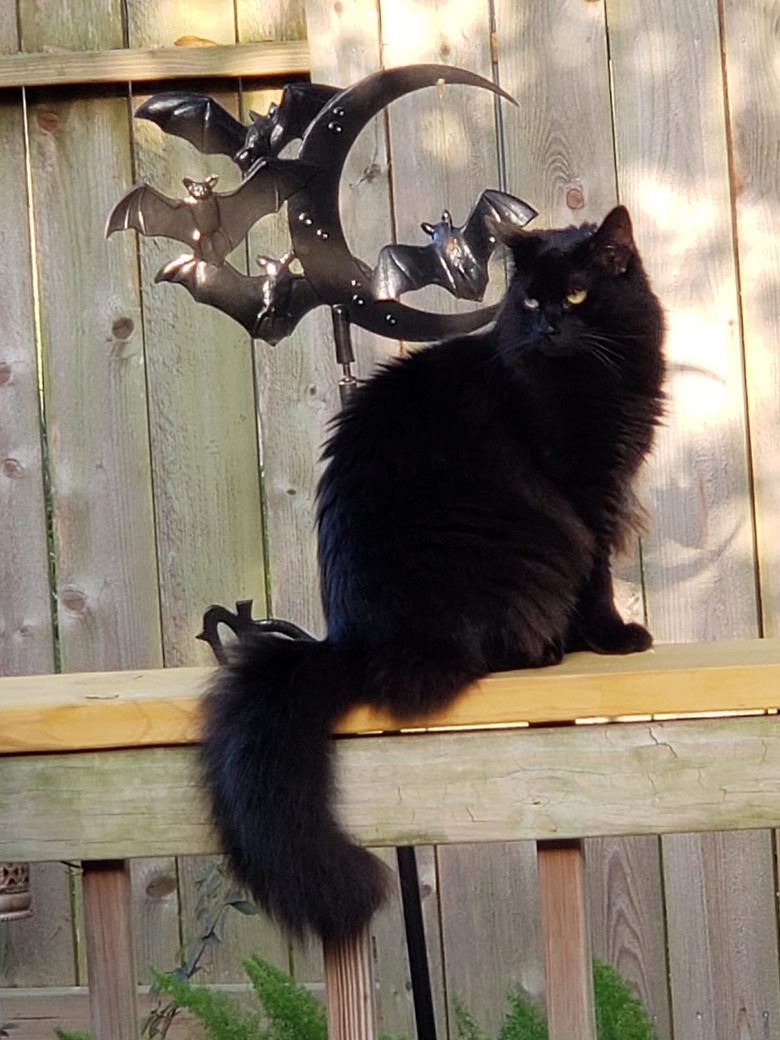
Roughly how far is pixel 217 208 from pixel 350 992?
0.92m

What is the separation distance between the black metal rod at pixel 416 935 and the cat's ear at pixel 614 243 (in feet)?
2.38

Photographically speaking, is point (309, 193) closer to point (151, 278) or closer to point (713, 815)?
point (151, 278)

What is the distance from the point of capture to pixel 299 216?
66.7 inches

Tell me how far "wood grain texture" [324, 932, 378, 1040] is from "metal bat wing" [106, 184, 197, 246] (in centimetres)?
86

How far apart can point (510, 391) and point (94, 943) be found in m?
0.76

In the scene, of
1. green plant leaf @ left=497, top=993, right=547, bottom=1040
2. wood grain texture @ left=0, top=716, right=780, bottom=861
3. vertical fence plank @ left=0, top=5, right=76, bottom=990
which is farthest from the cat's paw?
vertical fence plank @ left=0, top=5, right=76, bottom=990

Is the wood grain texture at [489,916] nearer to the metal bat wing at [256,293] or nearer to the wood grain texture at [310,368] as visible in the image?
the wood grain texture at [310,368]

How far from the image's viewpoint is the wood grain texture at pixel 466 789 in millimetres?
1289

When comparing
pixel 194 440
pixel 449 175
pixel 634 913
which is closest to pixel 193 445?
pixel 194 440

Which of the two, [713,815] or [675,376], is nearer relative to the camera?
[713,815]

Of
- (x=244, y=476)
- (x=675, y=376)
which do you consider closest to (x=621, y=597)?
(x=675, y=376)

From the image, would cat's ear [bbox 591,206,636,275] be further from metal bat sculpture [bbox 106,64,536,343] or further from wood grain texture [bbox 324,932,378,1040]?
wood grain texture [bbox 324,932,378,1040]

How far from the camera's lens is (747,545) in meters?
2.17

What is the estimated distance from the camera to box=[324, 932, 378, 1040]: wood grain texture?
130cm
